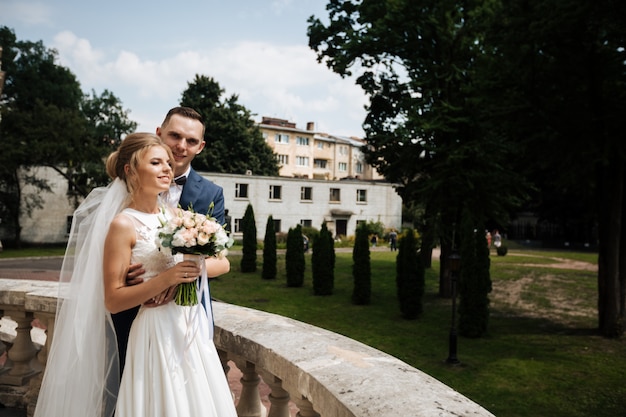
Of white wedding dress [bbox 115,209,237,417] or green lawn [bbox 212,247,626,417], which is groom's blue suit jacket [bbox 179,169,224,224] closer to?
white wedding dress [bbox 115,209,237,417]

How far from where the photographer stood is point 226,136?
55.5 meters

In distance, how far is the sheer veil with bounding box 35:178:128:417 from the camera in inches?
107

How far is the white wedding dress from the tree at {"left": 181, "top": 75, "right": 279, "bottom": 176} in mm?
51823

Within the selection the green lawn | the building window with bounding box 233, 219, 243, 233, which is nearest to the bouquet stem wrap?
the green lawn

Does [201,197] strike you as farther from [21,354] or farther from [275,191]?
[275,191]

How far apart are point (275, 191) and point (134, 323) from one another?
45.8 metres

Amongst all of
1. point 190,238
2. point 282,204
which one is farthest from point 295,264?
point 282,204

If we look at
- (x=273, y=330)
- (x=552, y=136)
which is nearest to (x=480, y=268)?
(x=552, y=136)

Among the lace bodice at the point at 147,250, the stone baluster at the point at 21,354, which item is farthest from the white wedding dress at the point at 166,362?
the stone baluster at the point at 21,354

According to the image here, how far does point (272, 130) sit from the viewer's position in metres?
71.9

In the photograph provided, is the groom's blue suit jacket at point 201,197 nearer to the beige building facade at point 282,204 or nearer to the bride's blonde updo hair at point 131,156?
the bride's blonde updo hair at point 131,156

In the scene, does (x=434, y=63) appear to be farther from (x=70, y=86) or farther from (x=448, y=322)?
(x=70, y=86)

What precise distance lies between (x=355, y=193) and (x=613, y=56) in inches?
1585

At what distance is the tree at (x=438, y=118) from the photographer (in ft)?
59.9
